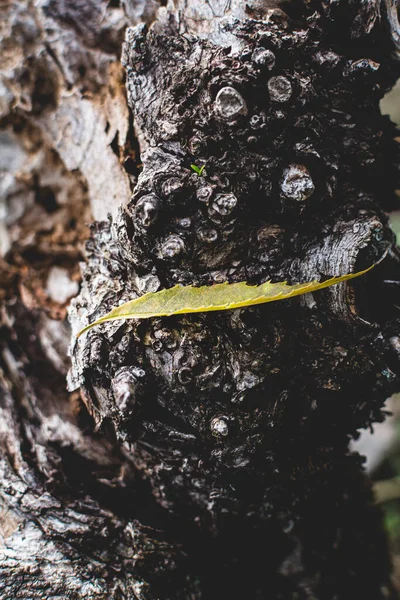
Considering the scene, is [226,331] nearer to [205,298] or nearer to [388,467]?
[205,298]

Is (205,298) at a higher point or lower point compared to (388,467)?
higher

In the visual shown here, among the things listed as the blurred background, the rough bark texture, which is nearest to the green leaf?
the rough bark texture

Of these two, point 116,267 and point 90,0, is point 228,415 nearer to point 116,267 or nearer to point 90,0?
point 116,267

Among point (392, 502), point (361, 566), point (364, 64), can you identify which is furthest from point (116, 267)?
point (392, 502)

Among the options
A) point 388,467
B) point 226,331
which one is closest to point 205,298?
point 226,331

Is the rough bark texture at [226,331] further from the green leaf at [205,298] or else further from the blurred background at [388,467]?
the blurred background at [388,467]

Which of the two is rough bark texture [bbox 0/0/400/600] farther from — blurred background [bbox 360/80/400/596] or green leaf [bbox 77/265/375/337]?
blurred background [bbox 360/80/400/596]
